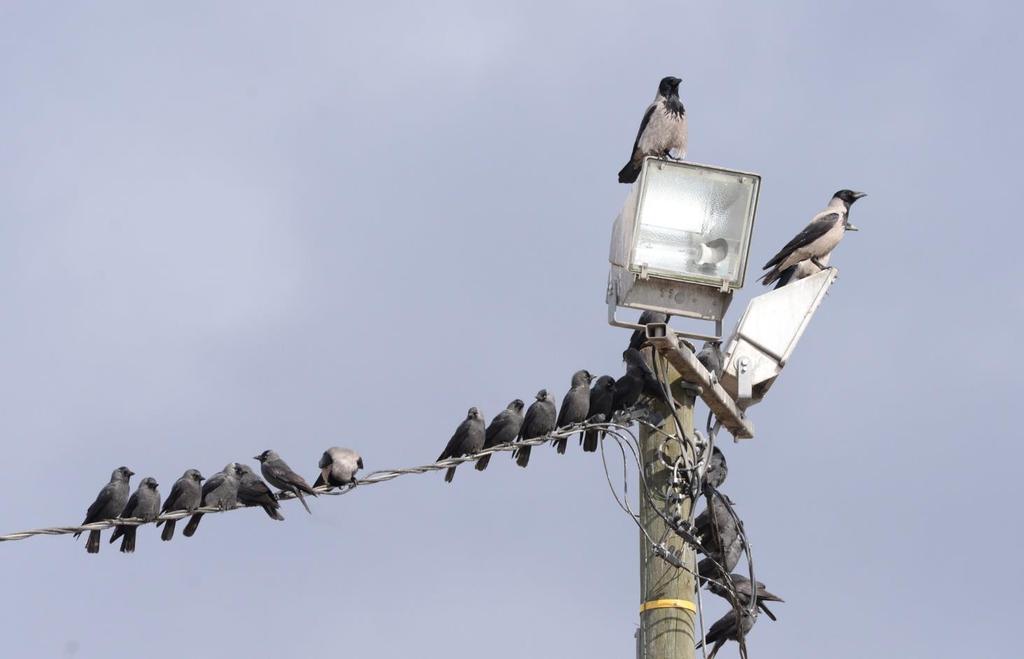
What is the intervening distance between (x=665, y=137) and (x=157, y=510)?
5.27m

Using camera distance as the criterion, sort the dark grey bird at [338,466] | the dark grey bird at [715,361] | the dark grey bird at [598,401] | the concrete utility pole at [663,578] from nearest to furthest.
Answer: the concrete utility pole at [663,578] → the dark grey bird at [715,361] → the dark grey bird at [338,466] → the dark grey bird at [598,401]

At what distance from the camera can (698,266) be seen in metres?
7.35

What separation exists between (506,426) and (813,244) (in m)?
3.07

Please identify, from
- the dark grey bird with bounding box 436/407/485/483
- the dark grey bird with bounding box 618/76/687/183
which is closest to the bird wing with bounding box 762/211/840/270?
the dark grey bird with bounding box 618/76/687/183

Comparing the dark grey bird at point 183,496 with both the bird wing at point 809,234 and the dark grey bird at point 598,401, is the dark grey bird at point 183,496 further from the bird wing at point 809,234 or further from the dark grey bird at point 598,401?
the bird wing at point 809,234

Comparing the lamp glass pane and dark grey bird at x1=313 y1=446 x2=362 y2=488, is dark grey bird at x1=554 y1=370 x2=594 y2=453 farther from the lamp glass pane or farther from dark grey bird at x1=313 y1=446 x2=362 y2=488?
the lamp glass pane

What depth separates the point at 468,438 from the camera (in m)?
12.5

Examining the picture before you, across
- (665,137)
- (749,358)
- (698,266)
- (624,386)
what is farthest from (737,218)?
(665,137)

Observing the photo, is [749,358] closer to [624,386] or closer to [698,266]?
[698,266]

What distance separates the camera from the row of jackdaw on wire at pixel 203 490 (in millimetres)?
10656

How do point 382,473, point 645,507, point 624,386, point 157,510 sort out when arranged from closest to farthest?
point 645,507 → point 382,473 → point 624,386 → point 157,510

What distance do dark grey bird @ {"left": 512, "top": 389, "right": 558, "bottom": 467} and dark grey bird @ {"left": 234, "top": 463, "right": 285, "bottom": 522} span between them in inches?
84.4

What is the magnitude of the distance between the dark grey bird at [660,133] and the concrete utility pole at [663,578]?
223 inches

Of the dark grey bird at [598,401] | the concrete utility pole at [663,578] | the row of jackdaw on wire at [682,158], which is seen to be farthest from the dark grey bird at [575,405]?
the concrete utility pole at [663,578]
